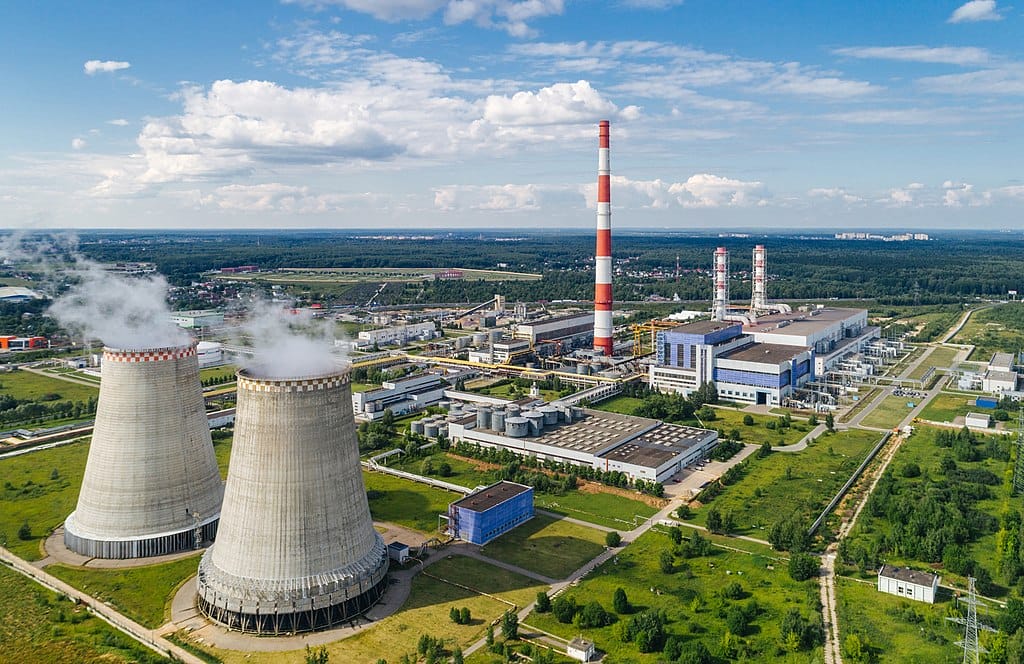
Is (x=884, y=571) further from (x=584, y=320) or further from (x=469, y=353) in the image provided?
(x=584, y=320)

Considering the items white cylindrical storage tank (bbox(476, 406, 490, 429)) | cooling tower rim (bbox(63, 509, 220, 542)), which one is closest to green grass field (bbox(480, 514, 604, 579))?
cooling tower rim (bbox(63, 509, 220, 542))

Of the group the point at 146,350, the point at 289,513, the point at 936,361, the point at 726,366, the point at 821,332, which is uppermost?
the point at 146,350

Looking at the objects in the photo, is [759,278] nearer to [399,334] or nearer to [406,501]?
[399,334]

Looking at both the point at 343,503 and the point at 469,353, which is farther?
the point at 469,353

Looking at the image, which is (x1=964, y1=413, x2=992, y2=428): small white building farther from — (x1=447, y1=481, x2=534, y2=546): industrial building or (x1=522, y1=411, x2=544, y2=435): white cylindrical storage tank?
(x1=447, y1=481, x2=534, y2=546): industrial building

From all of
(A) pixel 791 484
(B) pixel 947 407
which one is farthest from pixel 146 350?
(B) pixel 947 407

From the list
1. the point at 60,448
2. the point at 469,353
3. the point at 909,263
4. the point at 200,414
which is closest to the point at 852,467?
the point at 200,414
